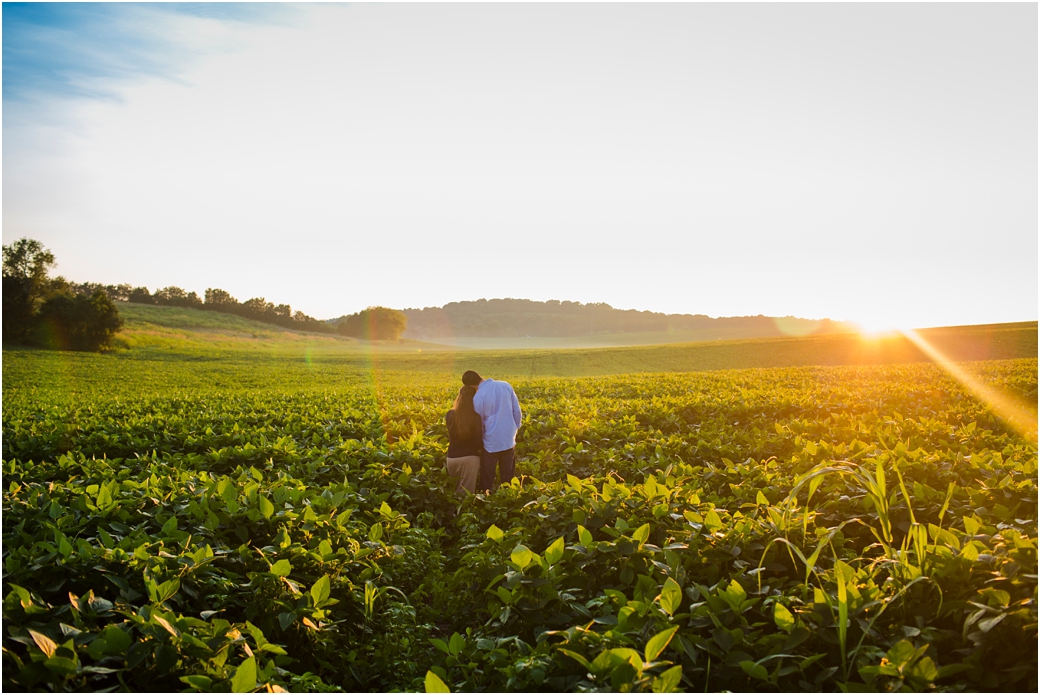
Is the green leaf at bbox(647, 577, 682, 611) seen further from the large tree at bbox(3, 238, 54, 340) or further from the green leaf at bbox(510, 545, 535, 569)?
the large tree at bbox(3, 238, 54, 340)

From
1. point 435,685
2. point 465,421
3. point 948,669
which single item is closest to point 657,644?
point 435,685

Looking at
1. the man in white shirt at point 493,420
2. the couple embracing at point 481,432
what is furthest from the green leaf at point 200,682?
the man in white shirt at point 493,420

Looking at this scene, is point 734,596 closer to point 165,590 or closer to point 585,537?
point 585,537

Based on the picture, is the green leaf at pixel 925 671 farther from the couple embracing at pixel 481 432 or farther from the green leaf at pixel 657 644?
the couple embracing at pixel 481 432

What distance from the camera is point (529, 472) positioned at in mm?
7117

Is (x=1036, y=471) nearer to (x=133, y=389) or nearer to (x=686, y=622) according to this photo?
(x=686, y=622)

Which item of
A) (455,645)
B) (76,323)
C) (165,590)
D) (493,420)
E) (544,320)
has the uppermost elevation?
(544,320)

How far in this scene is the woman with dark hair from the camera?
6.53 metres

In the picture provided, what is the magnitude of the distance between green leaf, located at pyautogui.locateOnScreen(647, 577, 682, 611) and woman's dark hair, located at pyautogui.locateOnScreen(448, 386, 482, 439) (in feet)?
13.9

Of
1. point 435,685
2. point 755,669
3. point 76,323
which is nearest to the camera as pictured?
point 435,685

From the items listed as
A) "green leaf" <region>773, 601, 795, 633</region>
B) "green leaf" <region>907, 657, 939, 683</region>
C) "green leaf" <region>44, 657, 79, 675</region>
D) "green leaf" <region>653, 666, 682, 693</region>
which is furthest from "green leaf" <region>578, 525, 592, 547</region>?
"green leaf" <region>44, 657, 79, 675</region>

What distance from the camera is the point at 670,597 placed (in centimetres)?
244

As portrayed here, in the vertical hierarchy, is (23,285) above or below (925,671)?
above

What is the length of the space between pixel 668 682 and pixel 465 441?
481 centimetres
